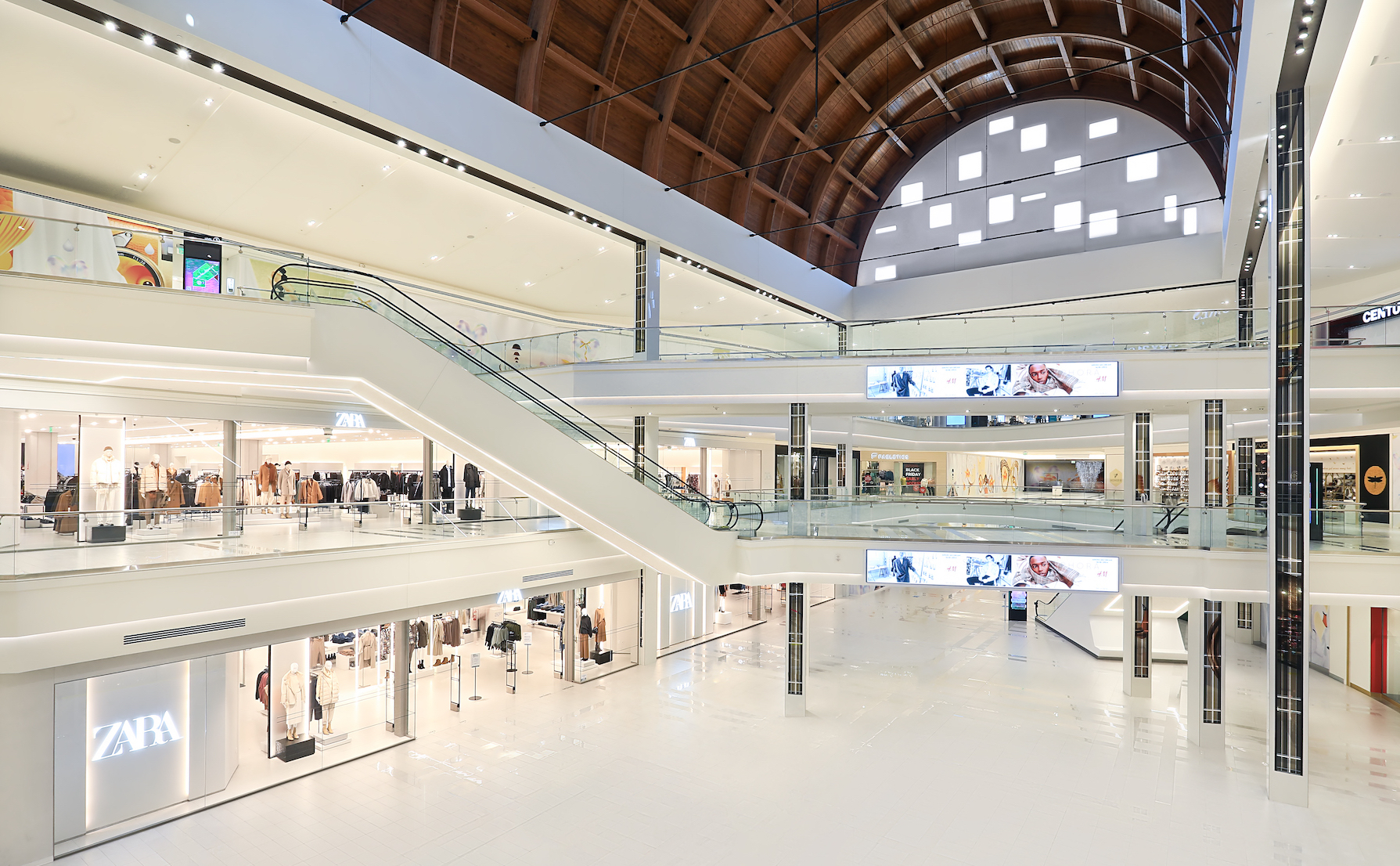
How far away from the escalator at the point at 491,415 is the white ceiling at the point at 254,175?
402cm

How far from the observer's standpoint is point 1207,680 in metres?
12.8

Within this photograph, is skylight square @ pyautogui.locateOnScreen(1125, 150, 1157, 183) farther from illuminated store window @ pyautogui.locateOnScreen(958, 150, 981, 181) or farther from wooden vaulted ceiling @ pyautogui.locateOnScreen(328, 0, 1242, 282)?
illuminated store window @ pyautogui.locateOnScreen(958, 150, 981, 181)

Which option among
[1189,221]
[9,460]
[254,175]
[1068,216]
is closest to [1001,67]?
[1068,216]

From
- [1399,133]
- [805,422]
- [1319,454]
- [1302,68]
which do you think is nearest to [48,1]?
[805,422]

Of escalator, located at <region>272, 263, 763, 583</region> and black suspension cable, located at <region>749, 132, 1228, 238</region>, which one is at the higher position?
black suspension cable, located at <region>749, 132, 1228, 238</region>

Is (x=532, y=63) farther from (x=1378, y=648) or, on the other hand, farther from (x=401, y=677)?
(x=1378, y=648)

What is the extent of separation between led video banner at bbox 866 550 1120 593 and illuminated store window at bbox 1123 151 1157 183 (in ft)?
46.5

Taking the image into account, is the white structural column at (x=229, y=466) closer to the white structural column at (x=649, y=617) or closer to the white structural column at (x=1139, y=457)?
the white structural column at (x=649, y=617)

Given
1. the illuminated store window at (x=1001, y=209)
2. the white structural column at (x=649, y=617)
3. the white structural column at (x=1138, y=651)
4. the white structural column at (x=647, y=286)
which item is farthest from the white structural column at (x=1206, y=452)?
the illuminated store window at (x=1001, y=209)

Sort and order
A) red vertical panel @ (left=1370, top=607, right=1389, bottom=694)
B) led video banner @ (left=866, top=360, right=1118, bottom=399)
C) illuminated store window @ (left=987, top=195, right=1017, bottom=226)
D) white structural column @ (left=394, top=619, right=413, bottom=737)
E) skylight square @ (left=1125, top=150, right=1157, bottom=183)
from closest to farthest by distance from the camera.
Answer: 1. led video banner @ (left=866, top=360, right=1118, bottom=399)
2. white structural column @ (left=394, top=619, right=413, bottom=737)
3. red vertical panel @ (left=1370, top=607, right=1389, bottom=694)
4. skylight square @ (left=1125, top=150, right=1157, bottom=183)
5. illuminated store window @ (left=987, top=195, right=1017, bottom=226)

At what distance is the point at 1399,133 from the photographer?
351 inches

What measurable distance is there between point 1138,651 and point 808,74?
1683cm

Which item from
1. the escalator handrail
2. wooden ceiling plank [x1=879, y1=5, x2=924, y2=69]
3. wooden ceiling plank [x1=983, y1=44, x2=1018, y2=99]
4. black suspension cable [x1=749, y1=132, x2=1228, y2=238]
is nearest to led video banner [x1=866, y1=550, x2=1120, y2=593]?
the escalator handrail

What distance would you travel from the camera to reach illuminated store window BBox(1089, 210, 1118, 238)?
21.4 metres
